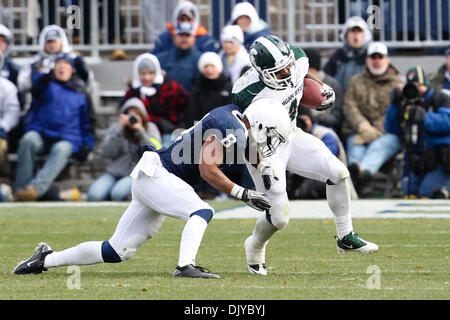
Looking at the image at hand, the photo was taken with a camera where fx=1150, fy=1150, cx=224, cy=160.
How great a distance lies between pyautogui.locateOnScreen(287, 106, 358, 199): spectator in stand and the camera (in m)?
13.1

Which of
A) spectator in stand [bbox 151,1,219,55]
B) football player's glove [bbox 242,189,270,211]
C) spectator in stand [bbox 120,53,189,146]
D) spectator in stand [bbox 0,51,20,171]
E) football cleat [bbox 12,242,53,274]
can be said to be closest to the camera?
football player's glove [bbox 242,189,270,211]

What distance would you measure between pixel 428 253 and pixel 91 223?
392cm

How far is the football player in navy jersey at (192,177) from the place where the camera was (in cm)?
675

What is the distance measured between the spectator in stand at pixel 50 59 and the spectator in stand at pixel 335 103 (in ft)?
9.81

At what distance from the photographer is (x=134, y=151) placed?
1402 centimetres

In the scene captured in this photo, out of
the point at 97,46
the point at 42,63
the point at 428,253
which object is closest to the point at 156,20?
the point at 97,46

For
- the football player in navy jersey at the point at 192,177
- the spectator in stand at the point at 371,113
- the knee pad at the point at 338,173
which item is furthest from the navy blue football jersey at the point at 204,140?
the spectator in stand at the point at 371,113

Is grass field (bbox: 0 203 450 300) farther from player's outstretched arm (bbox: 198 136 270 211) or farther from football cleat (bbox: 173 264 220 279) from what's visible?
player's outstretched arm (bbox: 198 136 270 211)

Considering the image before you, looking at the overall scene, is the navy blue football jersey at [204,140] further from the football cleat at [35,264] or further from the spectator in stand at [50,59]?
the spectator in stand at [50,59]

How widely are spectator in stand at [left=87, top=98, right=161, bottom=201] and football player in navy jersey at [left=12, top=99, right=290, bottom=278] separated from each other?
6581 millimetres

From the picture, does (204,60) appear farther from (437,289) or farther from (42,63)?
(437,289)

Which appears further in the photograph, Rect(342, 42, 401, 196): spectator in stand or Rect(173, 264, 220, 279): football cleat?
Rect(342, 42, 401, 196): spectator in stand

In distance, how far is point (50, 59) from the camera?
48.0 feet

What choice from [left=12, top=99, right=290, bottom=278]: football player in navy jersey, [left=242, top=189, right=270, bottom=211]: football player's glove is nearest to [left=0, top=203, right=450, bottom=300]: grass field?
[left=12, top=99, right=290, bottom=278]: football player in navy jersey
